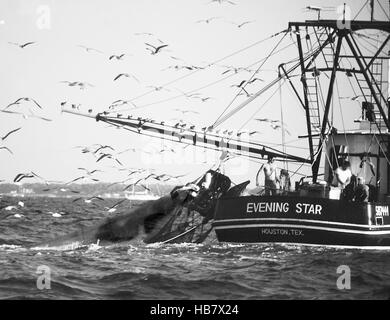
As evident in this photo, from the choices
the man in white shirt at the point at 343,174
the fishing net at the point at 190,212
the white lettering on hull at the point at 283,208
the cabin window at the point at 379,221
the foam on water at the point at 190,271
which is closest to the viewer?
the foam on water at the point at 190,271

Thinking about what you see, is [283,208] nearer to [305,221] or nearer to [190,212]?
[305,221]

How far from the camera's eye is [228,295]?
656 inches

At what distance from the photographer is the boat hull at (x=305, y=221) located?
24.8 m

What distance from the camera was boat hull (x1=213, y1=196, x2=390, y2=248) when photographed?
2475 centimetres

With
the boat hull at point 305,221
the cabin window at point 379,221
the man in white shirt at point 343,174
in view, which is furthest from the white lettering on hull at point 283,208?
the cabin window at point 379,221

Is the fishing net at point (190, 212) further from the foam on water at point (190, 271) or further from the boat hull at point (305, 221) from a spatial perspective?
the boat hull at point (305, 221)

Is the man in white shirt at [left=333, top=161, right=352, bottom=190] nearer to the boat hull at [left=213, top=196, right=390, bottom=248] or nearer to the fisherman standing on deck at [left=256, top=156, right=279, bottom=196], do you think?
the boat hull at [left=213, top=196, right=390, bottom=248]

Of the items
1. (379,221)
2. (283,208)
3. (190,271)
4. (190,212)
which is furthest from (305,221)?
(190,271)

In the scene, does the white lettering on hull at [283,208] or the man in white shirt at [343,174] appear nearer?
the white lettering on hull at [283,208]

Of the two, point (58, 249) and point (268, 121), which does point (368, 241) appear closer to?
point (268, 121)

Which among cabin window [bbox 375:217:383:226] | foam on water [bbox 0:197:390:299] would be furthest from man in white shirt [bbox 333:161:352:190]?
foam on water [bbox 0:197:390:299]

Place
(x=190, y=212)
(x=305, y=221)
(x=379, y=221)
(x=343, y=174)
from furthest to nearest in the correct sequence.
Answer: (x=190, y=212), (x=343, y=174), (x=379, y=221), (x=305, y=221)

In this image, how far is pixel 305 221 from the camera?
2473cm

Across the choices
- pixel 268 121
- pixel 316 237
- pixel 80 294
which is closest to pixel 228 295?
pixel 80 294
